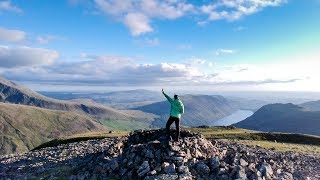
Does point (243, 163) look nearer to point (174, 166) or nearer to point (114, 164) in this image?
point (174, 166)

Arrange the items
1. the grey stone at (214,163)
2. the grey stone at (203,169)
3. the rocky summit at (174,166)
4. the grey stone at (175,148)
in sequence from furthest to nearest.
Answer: the grey stone at (175,148) < the grey stone at (214,163) < the grey stone at (203,169) < the rocky summit at (174,166)

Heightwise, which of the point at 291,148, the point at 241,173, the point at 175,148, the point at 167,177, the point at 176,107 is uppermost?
the point at 176,107

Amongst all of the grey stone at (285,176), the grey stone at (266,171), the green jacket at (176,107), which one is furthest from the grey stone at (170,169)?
the grey stone at (285,176)

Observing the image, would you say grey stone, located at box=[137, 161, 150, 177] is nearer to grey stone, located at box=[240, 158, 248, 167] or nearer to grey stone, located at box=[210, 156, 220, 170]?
grey stone, located at box=[210, 156, 220, 170]

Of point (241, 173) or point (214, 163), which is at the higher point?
point (214, 163)

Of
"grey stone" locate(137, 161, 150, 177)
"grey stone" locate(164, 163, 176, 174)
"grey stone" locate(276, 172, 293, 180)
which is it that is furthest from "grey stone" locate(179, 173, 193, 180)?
"grey stone" locate(276, 172, 293, 180)

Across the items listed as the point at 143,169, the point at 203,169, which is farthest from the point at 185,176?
the point at 143,169

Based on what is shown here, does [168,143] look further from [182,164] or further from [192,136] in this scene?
[192,136]

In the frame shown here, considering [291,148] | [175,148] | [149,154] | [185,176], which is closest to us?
[185,176]

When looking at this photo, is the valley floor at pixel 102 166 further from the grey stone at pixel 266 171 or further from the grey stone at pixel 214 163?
the grey stone at pixel 266 171

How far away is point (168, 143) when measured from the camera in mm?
27969

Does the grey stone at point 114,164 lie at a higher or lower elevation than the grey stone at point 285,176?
higher

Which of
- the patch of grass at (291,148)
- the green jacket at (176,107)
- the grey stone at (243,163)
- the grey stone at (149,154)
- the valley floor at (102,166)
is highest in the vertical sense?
the green jacket at (176,107)

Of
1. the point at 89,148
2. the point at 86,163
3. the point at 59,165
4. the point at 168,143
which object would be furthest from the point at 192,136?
the point at 89,148
